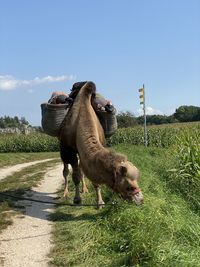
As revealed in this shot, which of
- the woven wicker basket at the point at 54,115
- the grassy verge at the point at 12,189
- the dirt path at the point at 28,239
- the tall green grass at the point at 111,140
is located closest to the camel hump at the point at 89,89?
the woven wicker basket at the point at 54,115

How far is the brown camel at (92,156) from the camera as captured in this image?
6207 millimetres

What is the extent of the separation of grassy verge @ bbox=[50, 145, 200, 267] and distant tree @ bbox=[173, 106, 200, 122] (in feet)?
214

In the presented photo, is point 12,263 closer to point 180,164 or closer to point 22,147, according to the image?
point 180,164

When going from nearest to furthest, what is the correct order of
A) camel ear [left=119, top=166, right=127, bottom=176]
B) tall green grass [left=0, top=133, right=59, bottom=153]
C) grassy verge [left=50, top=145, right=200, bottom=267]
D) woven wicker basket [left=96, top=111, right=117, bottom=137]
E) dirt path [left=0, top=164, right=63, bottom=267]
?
1. grassy verge [left=50, top=145, right=200, bottom=267]
2. camel ear [left=119, top=166, right=127, bottom=176]
3. dirt path [left=0, top=164, right=63, bottom=267]
4. woven wicker basket [left=96, top=111, right=117, bottom=137]
5. tall green grass [left=0, top=133, right=59, bottom=153]

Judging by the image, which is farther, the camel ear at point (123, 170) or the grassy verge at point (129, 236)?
the camel ear at point (123, 170)

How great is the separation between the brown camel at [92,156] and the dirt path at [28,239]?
39.5 inches

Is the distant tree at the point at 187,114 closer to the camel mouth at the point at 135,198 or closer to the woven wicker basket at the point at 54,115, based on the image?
the woven wicker basket at the point at 54,115

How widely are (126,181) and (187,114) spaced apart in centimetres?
6973

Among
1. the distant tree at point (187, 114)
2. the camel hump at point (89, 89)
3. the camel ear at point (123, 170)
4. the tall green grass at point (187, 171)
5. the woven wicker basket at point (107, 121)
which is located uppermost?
the distant tree at point (187, 114)

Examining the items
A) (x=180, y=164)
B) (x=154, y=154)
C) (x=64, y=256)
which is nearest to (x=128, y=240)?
(x=64, y=256)

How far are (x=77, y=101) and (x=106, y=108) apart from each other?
84 centimetres

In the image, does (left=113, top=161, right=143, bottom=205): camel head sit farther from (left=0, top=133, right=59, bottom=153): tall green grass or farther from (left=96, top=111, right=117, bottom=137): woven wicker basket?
(left=0, top=133, right=59, bottom=153): tall green grass

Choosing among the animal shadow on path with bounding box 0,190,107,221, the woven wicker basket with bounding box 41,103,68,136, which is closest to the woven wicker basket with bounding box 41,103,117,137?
the woven wicker basket with bounding box 41,103,68,136

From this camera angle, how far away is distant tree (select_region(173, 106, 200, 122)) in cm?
7250
